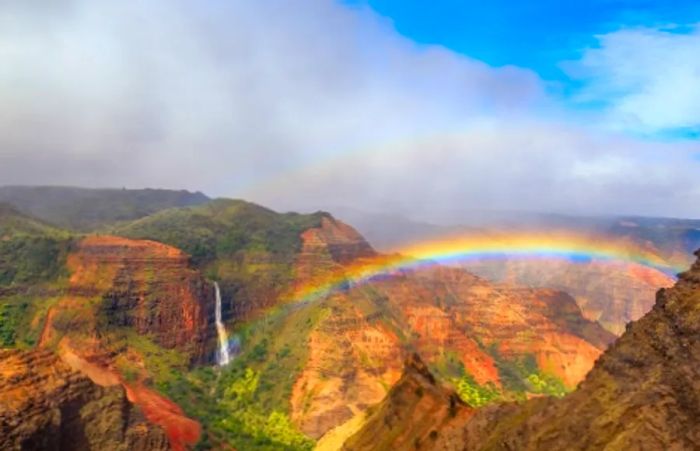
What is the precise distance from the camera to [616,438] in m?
25.4

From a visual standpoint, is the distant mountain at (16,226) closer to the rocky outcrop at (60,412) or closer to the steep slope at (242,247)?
the steep slope at (242,247)

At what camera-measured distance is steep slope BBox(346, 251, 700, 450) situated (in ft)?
80.0

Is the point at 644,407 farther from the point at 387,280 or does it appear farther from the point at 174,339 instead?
the point at 387,280

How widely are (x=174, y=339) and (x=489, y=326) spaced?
228 ft

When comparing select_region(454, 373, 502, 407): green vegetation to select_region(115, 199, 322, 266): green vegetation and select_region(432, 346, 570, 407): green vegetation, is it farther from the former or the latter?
select_region(115, 199, 322, 266): green vegetation

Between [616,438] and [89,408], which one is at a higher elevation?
[616,438]

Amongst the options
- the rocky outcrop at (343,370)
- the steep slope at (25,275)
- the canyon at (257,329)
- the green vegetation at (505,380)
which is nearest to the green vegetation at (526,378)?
the green vegetation at (505,380)

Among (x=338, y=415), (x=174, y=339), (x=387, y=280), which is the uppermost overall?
(x=387, y=280)

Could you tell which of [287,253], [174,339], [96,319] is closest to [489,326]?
[287,253]

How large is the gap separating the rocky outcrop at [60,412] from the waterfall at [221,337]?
169 ft

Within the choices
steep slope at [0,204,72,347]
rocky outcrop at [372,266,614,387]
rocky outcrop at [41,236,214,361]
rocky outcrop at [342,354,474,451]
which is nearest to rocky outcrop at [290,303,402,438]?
rocky outcrop at [372,266,614,387]

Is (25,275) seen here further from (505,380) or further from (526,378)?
(526,378)

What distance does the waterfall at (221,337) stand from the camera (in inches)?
4766

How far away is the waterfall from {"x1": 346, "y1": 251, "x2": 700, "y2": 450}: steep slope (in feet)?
310
